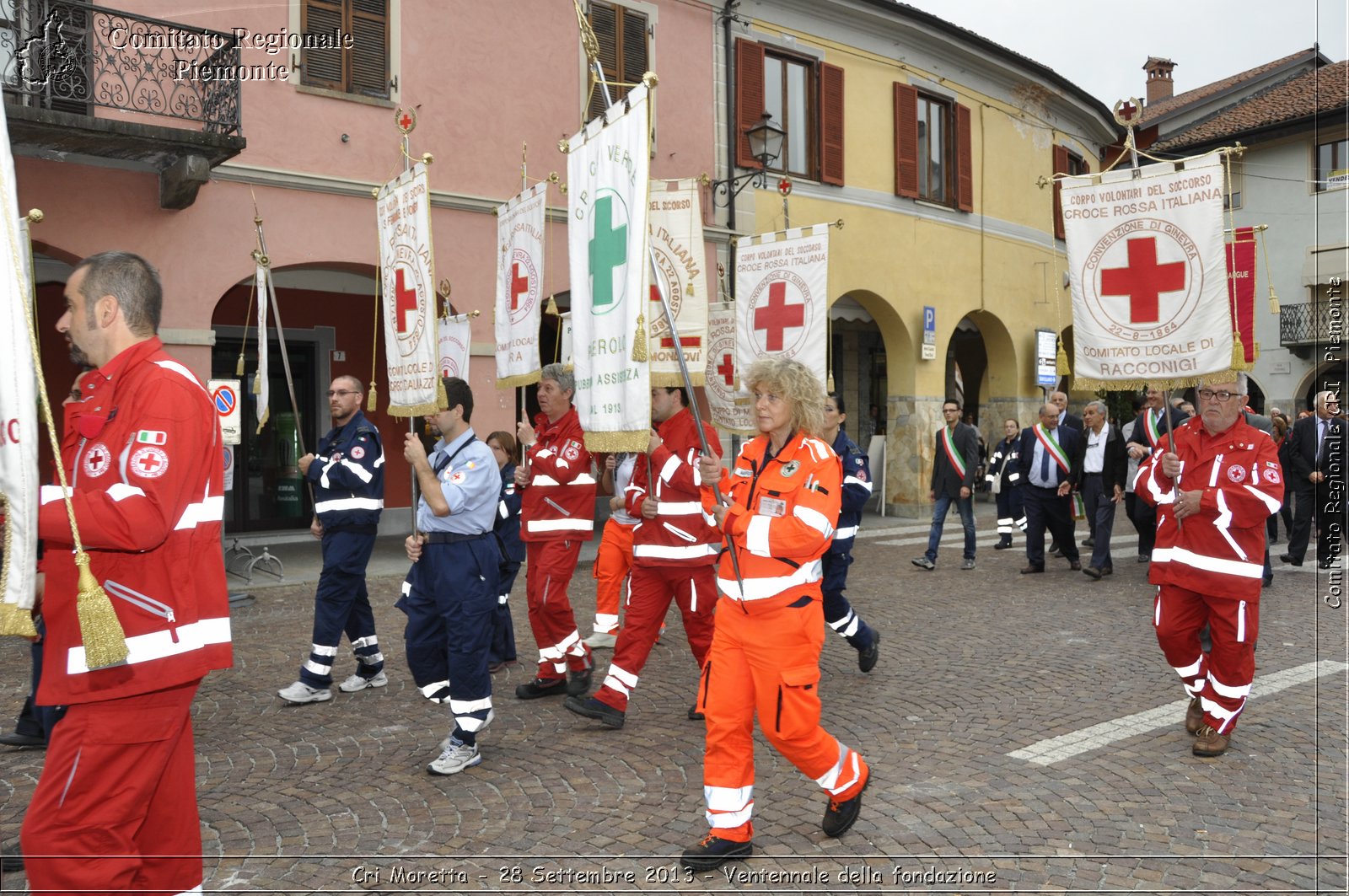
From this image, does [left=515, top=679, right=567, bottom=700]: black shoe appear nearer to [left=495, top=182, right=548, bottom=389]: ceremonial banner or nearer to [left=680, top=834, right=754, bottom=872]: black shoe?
[left=680, top=834, right=754, bottom=872]: black shoe

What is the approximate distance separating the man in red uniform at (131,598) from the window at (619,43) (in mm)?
12792

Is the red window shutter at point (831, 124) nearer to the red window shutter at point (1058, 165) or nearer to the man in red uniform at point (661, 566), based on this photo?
the red window shutter at point (1058, 165)

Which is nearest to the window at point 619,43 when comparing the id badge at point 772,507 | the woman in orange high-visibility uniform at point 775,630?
the woman in orange high-visibility uniform at point 775,630

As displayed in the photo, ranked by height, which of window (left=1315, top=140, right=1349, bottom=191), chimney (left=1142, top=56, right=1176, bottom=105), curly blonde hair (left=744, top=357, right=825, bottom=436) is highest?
chimney (left=1142, top=56, right=1176, bottom=105)

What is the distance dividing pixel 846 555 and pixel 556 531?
208cm

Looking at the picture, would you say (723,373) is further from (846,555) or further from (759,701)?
(759,701)

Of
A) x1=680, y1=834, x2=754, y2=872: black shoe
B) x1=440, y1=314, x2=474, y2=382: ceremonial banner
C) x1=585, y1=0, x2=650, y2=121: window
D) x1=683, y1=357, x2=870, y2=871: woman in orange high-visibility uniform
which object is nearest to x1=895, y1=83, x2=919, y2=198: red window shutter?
x1=585, y1=0, x2=650, y2=121: window

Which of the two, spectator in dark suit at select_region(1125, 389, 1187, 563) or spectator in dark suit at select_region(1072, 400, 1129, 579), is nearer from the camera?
spectator in dark suit at select_region(1125, 389, 1187, 563)

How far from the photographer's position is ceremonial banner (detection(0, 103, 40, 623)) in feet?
7.95

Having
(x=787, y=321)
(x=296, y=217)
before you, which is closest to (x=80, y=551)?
(x=787, y=321)

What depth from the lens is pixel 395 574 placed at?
39.6ft

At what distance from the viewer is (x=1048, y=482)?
11.5 m

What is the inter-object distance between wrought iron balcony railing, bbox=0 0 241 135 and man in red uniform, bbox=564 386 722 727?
752cm

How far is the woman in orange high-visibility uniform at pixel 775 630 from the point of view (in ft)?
12.9
